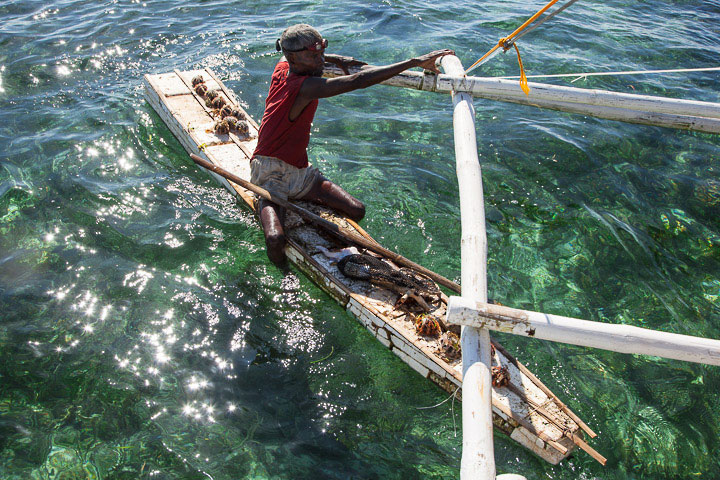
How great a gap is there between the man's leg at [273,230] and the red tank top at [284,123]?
0.55 meters

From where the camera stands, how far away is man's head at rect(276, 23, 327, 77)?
491cm

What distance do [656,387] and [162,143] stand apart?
7001 mm

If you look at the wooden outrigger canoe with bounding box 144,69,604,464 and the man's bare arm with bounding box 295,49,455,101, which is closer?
the wooden outrigger canoe with bounding box 144,69,604,464

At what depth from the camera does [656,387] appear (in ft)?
16.0

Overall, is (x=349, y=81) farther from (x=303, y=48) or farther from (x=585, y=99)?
(x=585, y=99)

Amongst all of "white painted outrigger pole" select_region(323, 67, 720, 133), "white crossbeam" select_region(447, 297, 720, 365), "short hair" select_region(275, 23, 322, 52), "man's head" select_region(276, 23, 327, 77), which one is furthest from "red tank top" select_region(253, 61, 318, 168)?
"white crossbeam" select_region(447, 297, 720, 365)

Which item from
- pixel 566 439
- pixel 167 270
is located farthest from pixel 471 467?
pixel 167 270

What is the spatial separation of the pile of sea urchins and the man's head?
2326mm

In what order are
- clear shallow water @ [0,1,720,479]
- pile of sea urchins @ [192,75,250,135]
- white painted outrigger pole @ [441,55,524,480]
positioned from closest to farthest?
white painted outrigger pole @ [441,55,524,480]
clear shallow water @ [0,1,720,479]
pile of sea urchins @ [192,75,250,135]

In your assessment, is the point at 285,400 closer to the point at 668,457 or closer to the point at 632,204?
the point at 668,457

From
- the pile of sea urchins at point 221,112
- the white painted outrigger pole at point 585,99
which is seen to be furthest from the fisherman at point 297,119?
the pile of sea urchins at point 221,112

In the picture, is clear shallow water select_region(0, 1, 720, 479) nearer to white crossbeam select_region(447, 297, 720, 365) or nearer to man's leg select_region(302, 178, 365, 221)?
man's leg select_region(302, 178, 365, 221)

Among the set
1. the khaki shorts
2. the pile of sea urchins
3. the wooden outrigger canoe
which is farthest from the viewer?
the pile of sea urchins

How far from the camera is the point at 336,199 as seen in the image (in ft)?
20.1
